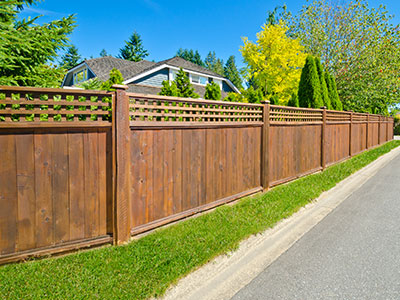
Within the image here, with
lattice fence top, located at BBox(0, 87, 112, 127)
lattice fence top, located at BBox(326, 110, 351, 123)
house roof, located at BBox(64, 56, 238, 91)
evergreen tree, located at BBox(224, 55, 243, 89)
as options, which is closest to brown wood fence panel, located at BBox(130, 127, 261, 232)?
lattice fence top, located at BBox(0, 87, 112, 127)

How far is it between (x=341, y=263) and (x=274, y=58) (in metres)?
13.3

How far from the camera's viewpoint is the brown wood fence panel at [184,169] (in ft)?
11.3

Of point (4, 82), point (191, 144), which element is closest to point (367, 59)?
point (191, 144)

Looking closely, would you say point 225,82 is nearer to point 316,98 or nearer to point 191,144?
point 316,98

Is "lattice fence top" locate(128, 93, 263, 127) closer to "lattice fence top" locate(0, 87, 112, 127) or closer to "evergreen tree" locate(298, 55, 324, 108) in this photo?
"lattice fence top" locate(0, 87, 112, 127)

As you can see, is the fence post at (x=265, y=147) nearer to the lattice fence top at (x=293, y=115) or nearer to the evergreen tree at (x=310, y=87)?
the lattice fence top at (x=293, y=115)

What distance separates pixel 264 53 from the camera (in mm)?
14828

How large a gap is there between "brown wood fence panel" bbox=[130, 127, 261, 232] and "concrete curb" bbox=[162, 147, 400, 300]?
108cm

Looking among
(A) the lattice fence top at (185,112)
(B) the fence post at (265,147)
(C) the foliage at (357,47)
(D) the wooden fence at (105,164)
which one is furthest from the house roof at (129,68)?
(D) the wooden fence at (105,164)

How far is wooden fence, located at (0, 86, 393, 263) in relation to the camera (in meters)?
2.67

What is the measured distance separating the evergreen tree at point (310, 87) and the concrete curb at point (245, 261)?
6.73 meters

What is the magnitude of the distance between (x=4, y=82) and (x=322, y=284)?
4982 millimetres

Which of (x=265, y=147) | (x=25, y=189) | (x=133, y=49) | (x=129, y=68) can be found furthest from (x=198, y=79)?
(x=133, y=49)

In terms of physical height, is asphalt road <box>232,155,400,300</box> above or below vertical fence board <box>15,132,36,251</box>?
below
